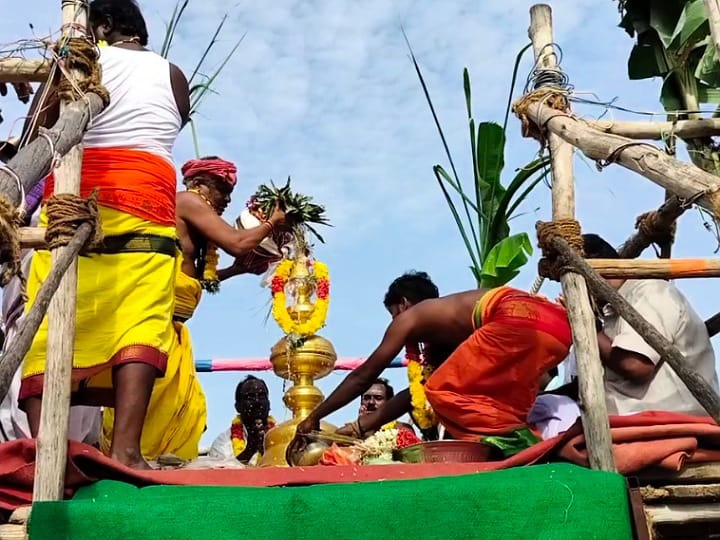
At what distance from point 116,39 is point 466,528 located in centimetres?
248

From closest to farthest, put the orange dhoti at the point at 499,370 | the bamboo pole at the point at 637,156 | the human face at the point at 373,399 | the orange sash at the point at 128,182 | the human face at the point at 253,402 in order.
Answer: the bamboo pole at the point at 637,156 < the orange sash at the point at 128,182 < the orange dhoti at the point at 499,370 < the human face at the point at 253,402 < the human face at the point at 373,399

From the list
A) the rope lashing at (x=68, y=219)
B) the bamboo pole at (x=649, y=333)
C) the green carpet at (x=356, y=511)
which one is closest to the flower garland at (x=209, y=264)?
the rope lashing at (x=68, y=219)

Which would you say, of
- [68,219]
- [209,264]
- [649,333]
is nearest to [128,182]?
[68,219]

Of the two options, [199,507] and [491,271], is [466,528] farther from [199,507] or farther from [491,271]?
[491,271]

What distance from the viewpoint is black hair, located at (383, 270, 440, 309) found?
509cm

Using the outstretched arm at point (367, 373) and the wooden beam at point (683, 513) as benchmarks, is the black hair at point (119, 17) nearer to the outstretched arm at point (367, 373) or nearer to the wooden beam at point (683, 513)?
the outstretched arm at point (367, 373)

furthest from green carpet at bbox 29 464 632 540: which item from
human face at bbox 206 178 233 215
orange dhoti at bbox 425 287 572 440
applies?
human face at bbox 206 178 233 215

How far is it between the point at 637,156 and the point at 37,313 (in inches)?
76.4

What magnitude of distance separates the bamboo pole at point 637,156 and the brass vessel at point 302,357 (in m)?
2.28

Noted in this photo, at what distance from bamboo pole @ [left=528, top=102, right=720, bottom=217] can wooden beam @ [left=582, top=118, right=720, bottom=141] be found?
114 mm

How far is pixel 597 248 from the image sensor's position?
4.62m

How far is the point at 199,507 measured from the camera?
251 cm

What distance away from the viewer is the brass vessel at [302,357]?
5449 millimetres

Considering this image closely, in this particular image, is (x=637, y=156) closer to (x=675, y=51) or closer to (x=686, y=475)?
(x=686, y=475)
